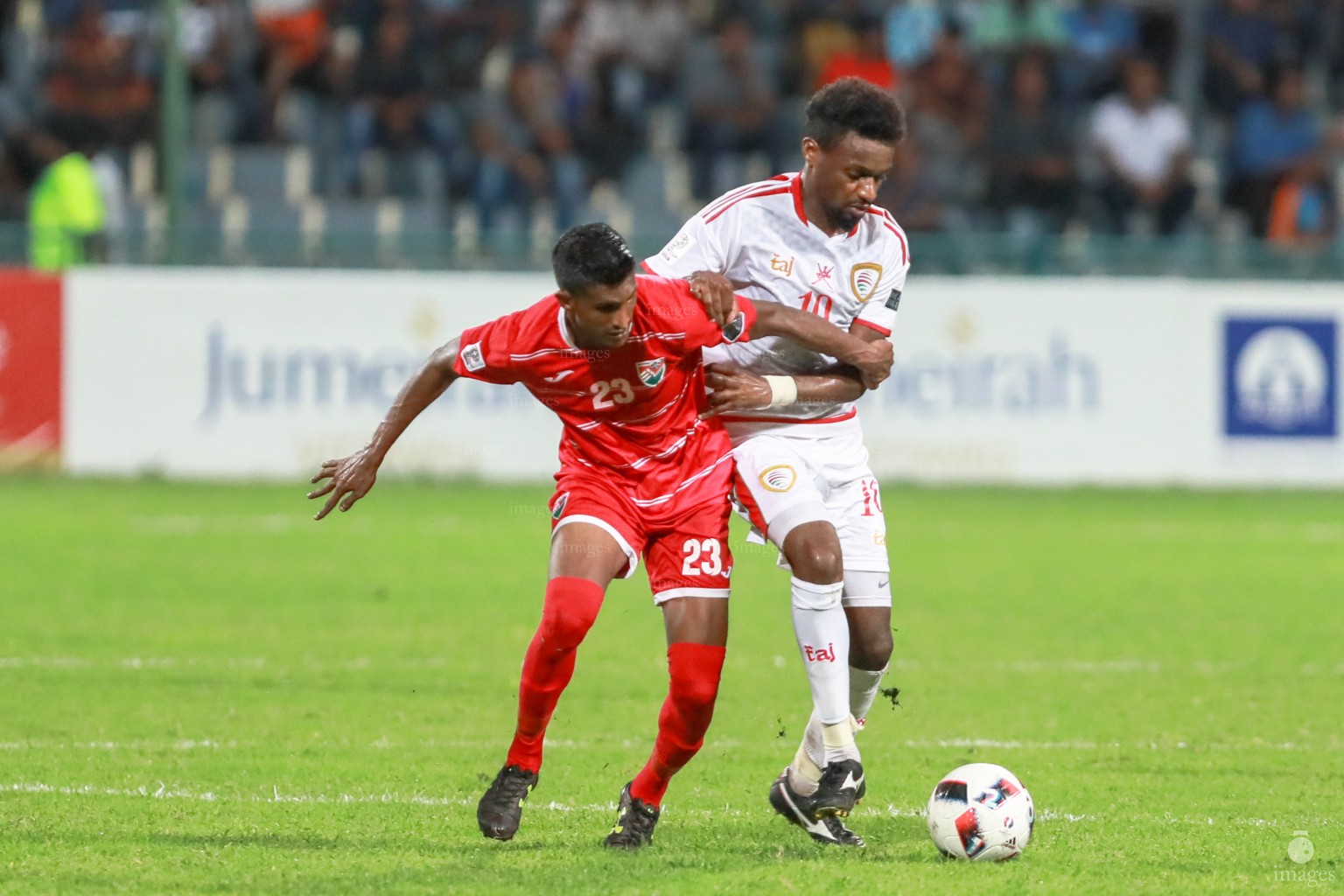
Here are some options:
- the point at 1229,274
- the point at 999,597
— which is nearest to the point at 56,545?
the point at 999,597

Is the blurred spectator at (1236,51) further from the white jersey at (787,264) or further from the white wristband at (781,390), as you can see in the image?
the white wristband at (781,390)

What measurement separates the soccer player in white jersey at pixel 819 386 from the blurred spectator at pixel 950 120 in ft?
40.3

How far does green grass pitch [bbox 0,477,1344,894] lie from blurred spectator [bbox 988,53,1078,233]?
4.75 m

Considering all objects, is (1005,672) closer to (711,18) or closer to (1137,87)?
(1137,87)

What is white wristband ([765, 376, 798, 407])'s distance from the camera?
6027mm

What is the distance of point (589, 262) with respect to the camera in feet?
17.7

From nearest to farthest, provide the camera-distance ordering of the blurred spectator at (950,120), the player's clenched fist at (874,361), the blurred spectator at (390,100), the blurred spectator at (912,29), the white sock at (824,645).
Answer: the white sock at (824,645), the player's clenched fist at (874,361), the blurred spectator at (390,100), the blurred spectator at (950,120), the blurred spectator at (912,29)

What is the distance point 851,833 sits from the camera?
572 centimetres

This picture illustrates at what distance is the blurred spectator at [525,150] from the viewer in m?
18.2

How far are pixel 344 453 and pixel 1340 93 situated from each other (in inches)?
457

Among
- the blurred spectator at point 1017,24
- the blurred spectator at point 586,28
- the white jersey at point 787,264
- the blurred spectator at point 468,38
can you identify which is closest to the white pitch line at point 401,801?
the white jersey at point 787,264

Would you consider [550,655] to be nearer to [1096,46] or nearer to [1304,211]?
[1304,211]

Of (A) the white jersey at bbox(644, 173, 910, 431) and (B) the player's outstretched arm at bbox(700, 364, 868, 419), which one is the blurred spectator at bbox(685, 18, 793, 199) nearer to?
(A) the white jersey at bbox(644, 173, 910, 431)

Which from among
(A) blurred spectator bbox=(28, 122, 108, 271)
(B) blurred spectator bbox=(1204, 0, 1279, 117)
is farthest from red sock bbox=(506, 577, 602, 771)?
(B) blurred spectator bbox=(1204, 0, 1279, 117)
